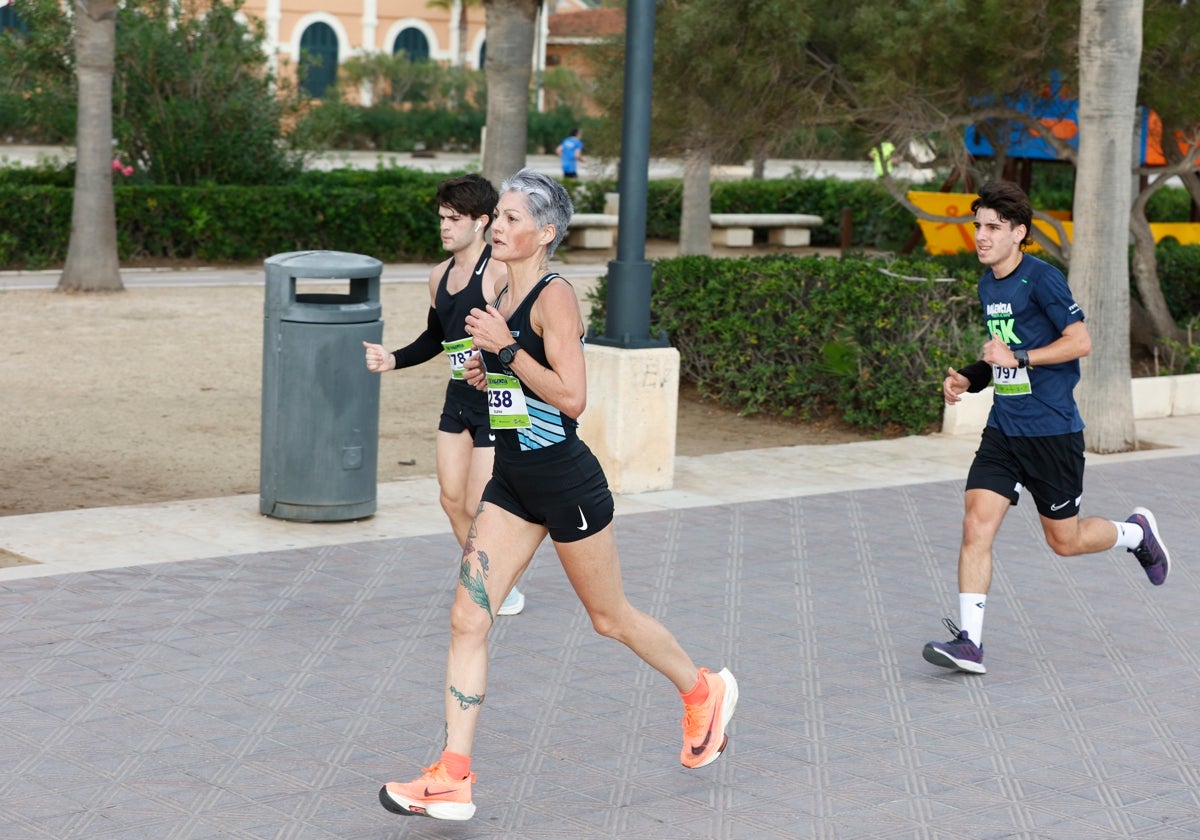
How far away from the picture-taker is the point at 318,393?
759cm

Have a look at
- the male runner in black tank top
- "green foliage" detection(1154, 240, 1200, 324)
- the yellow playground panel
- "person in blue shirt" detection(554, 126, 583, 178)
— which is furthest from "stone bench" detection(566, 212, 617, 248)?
the male runner in black tank top

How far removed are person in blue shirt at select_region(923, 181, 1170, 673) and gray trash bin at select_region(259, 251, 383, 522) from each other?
2.98 metres

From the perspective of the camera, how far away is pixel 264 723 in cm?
511

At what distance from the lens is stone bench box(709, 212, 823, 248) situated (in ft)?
86.5

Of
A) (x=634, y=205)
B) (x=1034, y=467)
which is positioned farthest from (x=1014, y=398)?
(x=634, y=205)

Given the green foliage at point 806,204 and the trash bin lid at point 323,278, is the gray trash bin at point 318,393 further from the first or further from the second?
the green foliage at point 806,204

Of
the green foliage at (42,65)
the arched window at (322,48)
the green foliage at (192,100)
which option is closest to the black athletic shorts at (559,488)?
the green foliage at (192,100)

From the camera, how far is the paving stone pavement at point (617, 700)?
178 inches

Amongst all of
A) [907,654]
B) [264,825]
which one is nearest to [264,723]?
[264,825]

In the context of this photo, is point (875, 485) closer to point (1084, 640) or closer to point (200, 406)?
point (1084, 640)

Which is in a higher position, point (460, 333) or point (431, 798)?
point (460, 333)

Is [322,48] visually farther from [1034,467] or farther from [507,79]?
[1034,467]

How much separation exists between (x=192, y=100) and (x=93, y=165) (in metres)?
4.29

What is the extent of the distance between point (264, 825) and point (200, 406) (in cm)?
759
